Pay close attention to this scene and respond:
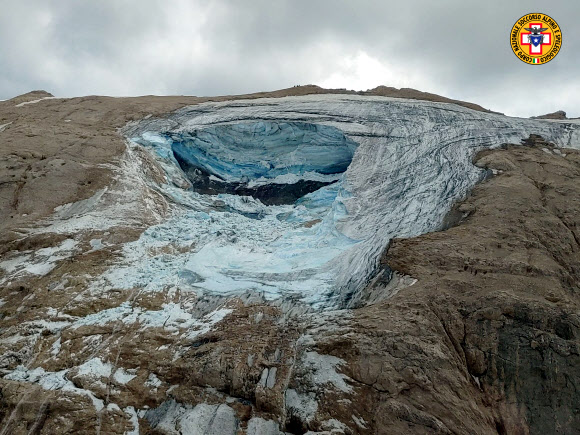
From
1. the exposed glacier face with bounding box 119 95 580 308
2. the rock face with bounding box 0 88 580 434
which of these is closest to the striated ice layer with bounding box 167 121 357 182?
the exposed glacier face with bounding box 119 95 580 308

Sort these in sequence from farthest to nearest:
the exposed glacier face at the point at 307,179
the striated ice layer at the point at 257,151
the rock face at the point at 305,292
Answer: the striated ice layer at the point at 257,151
the exposed glacier face at the point at 307,179
the rock face at the point at 305,292

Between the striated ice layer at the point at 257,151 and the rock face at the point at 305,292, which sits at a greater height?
the striated ice layer at the point at 257,151

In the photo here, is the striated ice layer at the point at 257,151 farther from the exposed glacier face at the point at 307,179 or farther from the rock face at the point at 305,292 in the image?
the rock face at the point at 305,292

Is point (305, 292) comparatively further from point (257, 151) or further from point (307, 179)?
point (257, 151)

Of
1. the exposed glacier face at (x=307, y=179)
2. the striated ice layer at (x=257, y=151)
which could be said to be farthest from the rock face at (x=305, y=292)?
the striated ice layer at (x=257, y=151)

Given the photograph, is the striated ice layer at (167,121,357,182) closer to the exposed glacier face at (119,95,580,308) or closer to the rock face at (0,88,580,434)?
the exposed glacier face at (119,95,580,308)

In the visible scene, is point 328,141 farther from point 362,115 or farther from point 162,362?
point 162,362

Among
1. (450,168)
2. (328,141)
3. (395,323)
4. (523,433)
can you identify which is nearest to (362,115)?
(328,141)
